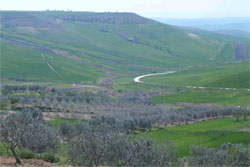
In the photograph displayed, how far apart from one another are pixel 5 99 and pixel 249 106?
89.7m

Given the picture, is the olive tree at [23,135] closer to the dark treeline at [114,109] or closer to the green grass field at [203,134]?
the green grass field at [203,134]

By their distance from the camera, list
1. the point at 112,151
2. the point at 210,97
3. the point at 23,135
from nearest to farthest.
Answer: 1. the point at 112,151
2. the point at 23,135
3. the point at 210,97

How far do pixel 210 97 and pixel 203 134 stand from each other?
71.2m

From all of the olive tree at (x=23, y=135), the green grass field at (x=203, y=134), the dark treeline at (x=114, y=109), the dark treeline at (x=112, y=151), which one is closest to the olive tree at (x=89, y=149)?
the dark treeline at (x=112, y=151)

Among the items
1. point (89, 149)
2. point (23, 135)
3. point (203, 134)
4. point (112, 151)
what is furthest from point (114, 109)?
point (89, 149)

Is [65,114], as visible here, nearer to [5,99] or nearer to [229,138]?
[5,99]

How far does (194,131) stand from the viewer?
10256cm

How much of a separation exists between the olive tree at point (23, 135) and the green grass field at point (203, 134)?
27.9 m

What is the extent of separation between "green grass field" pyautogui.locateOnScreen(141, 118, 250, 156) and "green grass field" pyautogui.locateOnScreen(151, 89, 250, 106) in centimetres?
3740

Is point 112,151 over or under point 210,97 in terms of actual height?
over

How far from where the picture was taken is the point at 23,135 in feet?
170

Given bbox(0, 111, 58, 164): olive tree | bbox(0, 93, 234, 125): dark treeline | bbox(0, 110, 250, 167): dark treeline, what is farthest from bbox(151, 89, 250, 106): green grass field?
bbox(0, 110, 250, 167): dark treeline

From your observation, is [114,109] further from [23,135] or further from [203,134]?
[23,135]

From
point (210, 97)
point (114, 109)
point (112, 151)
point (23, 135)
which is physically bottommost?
point (210, 97)
